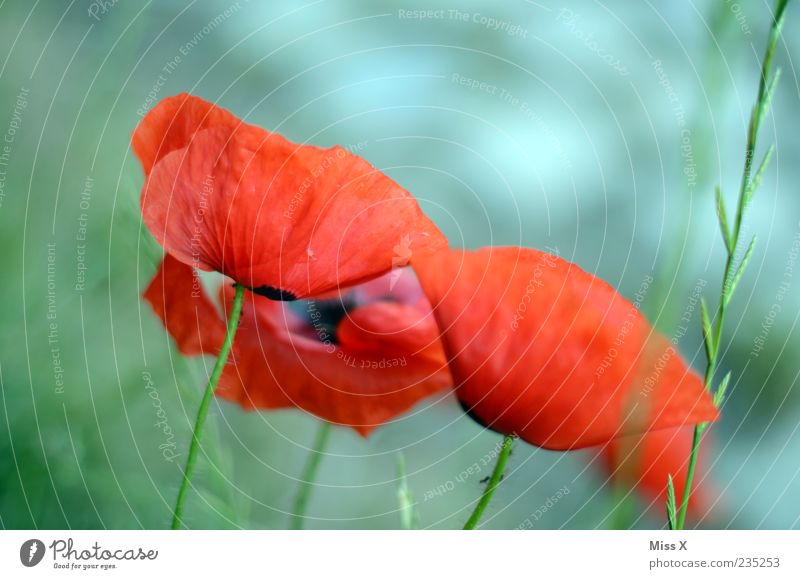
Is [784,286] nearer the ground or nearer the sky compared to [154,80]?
nearer the ground

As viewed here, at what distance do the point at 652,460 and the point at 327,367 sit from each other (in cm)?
14

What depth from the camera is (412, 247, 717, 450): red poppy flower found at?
25cm

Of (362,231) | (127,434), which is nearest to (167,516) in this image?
(127,434)

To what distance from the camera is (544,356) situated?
10.0 inches

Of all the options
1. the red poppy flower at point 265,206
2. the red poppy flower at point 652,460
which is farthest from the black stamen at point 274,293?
the red poppy flower at point 652,460

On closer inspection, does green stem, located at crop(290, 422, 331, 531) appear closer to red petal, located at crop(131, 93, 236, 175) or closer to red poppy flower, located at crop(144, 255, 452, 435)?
red poppy flower, located at crop(144, 255, 452, 435)

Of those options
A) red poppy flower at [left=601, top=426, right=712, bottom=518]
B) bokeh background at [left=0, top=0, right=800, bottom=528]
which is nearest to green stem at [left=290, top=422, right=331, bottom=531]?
bokeh background at [left=0, top=0, right=800, bottom=528]

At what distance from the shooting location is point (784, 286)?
16.0 inches

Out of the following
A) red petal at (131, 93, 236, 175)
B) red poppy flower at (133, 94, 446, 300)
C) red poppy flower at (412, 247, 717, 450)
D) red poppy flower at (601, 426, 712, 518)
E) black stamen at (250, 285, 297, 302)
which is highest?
red petal at (131, 93, 236, 175)

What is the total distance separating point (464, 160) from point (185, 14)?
15 centimetres

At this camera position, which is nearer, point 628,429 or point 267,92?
point 628,429

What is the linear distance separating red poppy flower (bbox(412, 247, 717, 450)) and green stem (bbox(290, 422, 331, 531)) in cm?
8

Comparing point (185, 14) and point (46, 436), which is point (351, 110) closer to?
point (185, 14)
